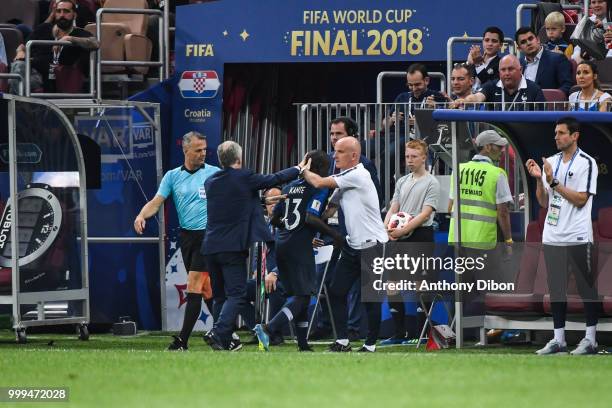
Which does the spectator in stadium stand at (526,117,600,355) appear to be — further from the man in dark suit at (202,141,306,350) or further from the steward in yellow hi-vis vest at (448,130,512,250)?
the man in dark suit at (202,141,306,350)

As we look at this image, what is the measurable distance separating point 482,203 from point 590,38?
3.20m

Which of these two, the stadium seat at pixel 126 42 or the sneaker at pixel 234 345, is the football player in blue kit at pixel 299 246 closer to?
the sneaker at pixel 234 345

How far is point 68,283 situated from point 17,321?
0.80 metres

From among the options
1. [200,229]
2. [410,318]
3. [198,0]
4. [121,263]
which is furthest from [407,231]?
[198,0]

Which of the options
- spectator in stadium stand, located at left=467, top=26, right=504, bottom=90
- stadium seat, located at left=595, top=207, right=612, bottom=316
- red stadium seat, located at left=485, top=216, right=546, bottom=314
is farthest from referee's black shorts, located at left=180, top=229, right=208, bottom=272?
stadium seat, located at left=595, top=207, right=612, bottom=316

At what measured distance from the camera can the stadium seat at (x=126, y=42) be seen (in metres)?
20.5

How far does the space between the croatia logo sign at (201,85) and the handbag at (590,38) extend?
14.9 feet

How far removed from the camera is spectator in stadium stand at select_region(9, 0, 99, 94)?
787 inches

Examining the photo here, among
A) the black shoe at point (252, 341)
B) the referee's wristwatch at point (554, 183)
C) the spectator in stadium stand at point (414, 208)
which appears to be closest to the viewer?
the referee's wristwatch at point (554, 183)

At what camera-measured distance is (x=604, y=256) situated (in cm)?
1497

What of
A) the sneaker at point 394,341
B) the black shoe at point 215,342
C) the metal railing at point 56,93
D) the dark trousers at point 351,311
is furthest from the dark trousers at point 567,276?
the metal railing at point 56,93

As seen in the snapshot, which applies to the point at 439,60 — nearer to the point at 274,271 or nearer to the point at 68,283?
the point at 274,271

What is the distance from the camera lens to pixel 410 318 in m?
16.3

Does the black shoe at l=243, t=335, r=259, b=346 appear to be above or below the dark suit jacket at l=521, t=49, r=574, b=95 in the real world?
below
